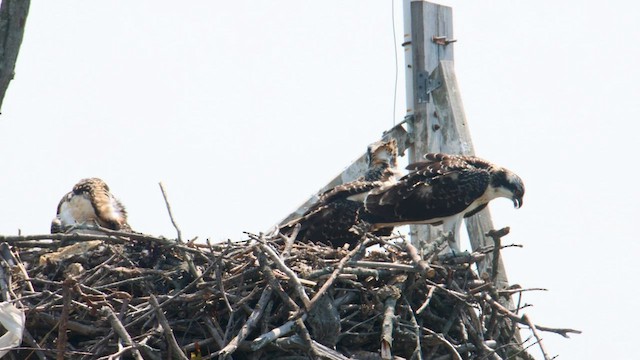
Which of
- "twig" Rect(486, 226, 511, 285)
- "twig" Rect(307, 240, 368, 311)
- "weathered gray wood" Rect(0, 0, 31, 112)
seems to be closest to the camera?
"weathered gray wood" Rect(0, 0, 31, 112)

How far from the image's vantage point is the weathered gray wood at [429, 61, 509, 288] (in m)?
9.51

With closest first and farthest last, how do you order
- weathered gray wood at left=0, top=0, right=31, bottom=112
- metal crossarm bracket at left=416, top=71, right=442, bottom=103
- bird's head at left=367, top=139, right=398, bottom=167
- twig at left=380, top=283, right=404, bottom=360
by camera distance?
1. weathered gray wood at left=0, top=0, right=31, bottom=112
2. twig at left=380, top=283, right=404, bottom=360
3. metal crossarm bracket at left=416, top=71, right=442, bottom=103
4. bird's head at left=367, top=139, right=398, bottom=167

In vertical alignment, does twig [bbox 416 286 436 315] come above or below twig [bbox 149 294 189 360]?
above

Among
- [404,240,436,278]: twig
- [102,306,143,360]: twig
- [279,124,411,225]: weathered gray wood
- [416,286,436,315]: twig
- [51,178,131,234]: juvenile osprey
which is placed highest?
[279,124,411,225]: weathered gray wood

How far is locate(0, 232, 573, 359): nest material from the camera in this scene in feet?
23.9

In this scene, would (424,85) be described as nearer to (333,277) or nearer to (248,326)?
(333,277)

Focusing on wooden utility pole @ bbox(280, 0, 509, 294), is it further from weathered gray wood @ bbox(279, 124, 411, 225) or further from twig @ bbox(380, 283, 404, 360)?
twig @ bbox(380, 283, 404, 360)

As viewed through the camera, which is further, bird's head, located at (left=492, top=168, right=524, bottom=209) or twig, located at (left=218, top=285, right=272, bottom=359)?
bird's head, located at (left=492, top=168, right=524, bottom=209)

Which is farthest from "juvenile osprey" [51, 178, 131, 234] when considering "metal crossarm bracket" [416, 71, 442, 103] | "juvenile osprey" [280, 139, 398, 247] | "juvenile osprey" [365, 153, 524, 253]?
"metal crossarm bracket" [416, 71, 442, 103]

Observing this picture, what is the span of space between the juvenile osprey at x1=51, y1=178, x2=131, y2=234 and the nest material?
1014 millimetres

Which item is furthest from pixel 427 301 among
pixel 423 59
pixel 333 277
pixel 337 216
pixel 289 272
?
pixel 423 59

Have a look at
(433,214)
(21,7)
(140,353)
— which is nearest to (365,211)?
(433,214)

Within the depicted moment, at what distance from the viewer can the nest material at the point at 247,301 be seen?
7270 mm

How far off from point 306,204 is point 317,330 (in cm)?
280
